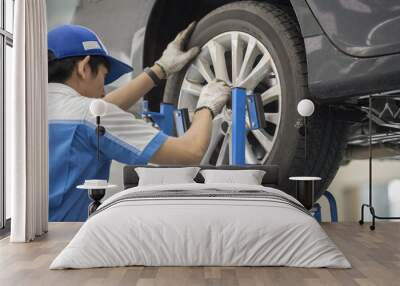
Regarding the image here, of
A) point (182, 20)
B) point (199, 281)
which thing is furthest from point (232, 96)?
point (199, 281)

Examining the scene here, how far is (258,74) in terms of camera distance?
14.3 feet

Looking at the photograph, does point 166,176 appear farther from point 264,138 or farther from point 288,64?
point 288,64

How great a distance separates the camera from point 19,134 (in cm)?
393

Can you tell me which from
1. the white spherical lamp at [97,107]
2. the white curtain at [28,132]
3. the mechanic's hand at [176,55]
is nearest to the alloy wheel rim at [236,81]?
the mechanic's hand at [176,55]

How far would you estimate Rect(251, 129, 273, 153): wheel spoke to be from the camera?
14.3 ft

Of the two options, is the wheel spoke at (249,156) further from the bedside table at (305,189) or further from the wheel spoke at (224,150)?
the bedside table at (305,189)

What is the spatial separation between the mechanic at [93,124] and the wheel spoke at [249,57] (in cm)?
22

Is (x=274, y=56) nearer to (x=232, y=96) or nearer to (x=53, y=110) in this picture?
(x=232, y=96)

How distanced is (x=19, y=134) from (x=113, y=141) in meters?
0.96

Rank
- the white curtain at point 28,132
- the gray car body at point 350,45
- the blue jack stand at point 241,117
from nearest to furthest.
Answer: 1. the gray car body at point 350,45
2. the white curtain at point 28,132
3. the blue jack stand at point 241,117

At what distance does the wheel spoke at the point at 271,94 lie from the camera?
167 inches

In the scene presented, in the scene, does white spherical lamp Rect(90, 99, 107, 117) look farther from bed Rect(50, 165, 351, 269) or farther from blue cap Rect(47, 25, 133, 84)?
bed Rect(50, 165, 351, 269)

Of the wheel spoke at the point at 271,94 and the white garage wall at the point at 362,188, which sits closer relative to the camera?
the wheel spoke at the point at 271,94

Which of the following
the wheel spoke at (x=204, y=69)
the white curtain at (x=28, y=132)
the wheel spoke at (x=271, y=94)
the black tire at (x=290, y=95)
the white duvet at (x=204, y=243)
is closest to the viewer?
the white duvet at (x=204, y=243)
